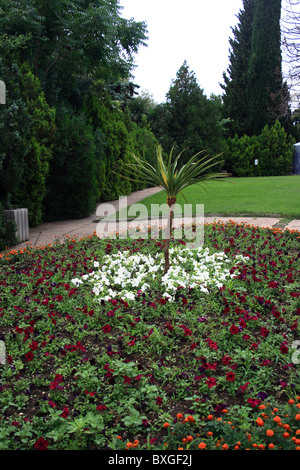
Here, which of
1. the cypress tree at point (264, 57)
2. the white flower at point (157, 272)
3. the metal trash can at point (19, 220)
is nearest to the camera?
the white flower at point (157, 272)

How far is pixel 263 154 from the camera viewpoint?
21.7 metres

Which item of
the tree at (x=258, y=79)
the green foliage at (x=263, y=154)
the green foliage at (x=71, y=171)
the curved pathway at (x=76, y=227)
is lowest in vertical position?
the curved pathway at (x=76, y=227)

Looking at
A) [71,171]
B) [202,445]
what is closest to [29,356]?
[202,445]

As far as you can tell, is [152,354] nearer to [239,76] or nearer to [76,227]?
[76,227]

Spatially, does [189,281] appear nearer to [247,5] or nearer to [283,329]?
[283,329]

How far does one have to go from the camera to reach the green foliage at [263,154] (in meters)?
21.7

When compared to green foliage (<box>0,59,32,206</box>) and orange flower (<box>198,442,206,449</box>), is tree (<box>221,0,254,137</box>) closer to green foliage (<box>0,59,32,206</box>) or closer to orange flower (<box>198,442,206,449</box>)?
green foliage (<box>0,59,32,206</box>)

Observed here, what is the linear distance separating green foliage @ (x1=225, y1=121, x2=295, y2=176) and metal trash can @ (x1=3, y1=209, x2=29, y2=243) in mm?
17806

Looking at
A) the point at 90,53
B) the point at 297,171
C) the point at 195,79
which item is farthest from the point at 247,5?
the point at 90,53

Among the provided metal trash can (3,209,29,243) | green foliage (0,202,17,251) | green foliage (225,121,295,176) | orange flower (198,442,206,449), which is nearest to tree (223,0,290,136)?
green foliage (225,121,295,176)

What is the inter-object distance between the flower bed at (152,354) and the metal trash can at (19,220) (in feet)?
5.25

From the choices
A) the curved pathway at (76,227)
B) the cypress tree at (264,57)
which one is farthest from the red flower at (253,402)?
the cypress tree at (264,57)

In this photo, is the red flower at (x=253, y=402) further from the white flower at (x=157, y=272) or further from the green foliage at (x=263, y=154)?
the green foliage at (x=263, y=154)

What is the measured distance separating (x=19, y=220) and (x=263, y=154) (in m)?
18.8
